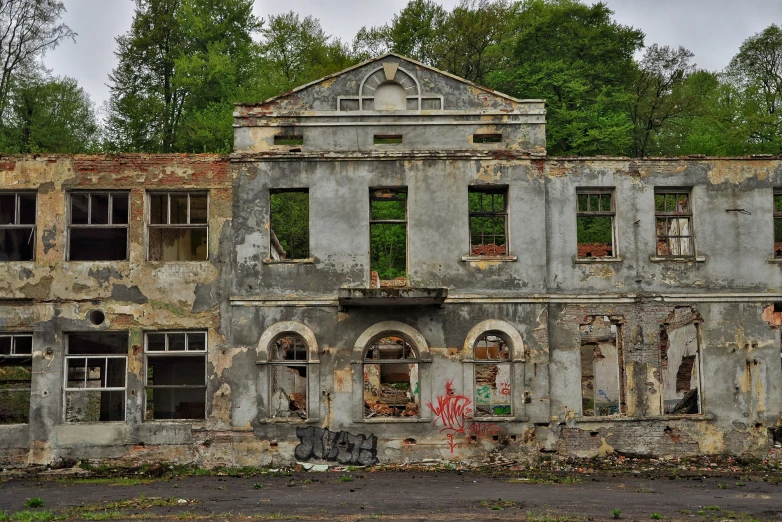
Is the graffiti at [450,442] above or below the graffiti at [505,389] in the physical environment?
below

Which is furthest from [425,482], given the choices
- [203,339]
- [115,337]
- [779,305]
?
[779,305]

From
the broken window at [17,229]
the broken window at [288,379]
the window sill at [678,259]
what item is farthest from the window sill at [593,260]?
the broken window at [17,229]

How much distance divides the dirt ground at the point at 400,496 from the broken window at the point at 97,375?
2.62 m

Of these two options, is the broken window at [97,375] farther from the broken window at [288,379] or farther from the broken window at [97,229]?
the broken window at [288,379]

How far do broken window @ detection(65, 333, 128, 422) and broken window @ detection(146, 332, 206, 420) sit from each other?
0.74 meters

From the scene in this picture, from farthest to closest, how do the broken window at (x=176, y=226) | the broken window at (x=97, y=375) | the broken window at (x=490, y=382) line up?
the broken window at (x=490, y=382)
the broken window at (x=176, y=226)
the broken window at (x=97, y=375)

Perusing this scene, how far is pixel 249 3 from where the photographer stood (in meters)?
39.9

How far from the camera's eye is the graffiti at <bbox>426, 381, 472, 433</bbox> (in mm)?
20266

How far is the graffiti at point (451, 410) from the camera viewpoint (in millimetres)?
20266

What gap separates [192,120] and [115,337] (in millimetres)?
18570

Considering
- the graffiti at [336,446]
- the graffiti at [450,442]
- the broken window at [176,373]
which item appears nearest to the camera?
the graffiti at [336,446]

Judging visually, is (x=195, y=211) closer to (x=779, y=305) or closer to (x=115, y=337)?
(x=115, y=337)

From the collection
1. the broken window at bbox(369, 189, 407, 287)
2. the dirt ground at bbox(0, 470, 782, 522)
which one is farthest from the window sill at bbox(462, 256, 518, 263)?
the broken window at bbox(369, 189, 407, 287)

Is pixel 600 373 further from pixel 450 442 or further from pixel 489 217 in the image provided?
pixel 450 442
